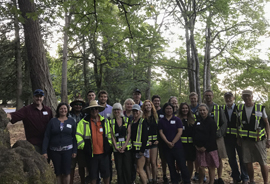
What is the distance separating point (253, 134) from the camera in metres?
4.86

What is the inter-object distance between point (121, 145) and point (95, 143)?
60 centimetres

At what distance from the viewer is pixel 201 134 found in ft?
15.6

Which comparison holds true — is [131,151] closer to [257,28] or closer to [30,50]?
[30,50]

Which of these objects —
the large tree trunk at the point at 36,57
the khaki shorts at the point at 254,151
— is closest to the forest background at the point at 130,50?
the large tree trunk at the point at 36,57

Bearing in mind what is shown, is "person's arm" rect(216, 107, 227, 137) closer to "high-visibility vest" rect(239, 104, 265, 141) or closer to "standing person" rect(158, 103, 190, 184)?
"high-visibility vest" rect(239, 104, 265, 141)

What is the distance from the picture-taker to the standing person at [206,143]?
4727 millimetres

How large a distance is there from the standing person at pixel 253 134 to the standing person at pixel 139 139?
247 cm

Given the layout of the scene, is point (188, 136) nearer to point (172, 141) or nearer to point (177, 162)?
point (172, 141)

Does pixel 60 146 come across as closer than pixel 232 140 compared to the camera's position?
Yes

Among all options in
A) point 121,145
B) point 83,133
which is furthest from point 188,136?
point 83,133

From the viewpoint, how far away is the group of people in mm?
4289

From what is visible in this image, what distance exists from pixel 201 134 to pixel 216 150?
0.54 meters

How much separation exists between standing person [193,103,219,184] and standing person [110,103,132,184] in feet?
5.37

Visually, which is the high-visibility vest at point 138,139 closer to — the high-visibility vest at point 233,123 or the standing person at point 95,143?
the standing person at point 95,143
